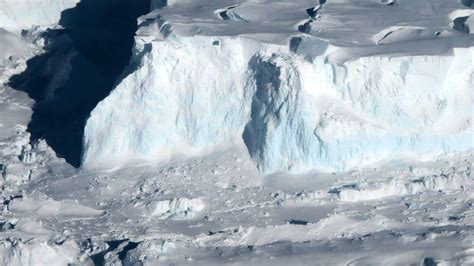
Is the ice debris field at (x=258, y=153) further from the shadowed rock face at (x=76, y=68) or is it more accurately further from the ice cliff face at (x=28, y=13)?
the ice cliff face at (x=28, y=13)

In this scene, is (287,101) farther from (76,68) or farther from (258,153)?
(76,68)

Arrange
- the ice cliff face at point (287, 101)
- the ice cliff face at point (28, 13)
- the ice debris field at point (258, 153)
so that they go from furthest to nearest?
the ice cliff face at point (28, 13), the ice cliff face at point (287, 101), the ice debris field at point (258, 153)

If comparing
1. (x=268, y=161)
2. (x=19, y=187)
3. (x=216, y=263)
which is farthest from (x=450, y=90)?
(x=19, y=187)

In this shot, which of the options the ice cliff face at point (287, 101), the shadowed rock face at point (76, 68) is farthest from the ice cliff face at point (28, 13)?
the ice cliff face at point (287, 101)

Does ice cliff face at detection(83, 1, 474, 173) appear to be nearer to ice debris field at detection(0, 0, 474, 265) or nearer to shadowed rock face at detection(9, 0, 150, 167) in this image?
ice debris field at detection(0, 0, 474, 265)

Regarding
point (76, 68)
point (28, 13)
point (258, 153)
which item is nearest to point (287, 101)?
point (258, 153)

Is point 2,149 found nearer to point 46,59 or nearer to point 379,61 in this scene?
point 46,59

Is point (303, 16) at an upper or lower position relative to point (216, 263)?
upper
